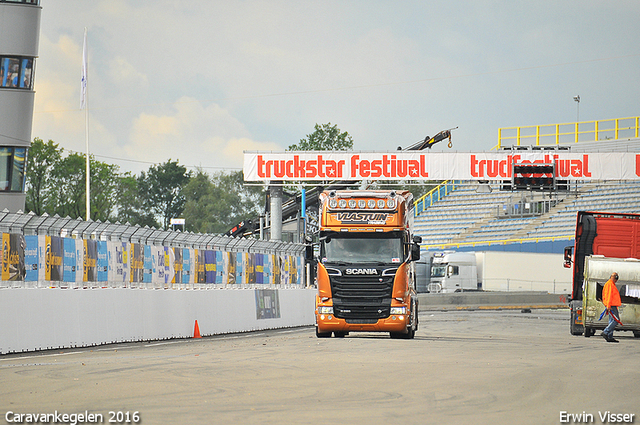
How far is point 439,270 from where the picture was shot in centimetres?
5981

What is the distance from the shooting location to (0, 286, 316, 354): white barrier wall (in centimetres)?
1706

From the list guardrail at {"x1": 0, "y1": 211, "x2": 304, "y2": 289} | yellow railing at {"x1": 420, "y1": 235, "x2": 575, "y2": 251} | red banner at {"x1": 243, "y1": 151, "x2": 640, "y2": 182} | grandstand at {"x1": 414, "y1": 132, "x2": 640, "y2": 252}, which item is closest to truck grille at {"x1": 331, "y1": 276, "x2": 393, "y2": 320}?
guardrail at {"x1": 0, "y1": 211, "x2": 304, "y2": 289}

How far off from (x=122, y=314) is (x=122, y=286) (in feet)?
4.25

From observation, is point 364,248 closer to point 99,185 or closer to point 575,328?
point 575,328

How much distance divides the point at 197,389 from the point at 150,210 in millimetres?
126368

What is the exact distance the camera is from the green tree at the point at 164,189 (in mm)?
133875

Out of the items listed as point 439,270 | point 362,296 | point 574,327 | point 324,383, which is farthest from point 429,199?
point 324,383

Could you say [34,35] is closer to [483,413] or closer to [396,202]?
[396,202]

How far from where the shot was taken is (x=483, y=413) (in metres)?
9.16

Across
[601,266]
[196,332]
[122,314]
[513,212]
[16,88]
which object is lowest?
[196,332]

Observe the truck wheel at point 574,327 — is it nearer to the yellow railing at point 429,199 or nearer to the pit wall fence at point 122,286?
the pit wall fence at point 122,286

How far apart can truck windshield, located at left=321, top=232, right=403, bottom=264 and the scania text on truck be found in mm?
6071

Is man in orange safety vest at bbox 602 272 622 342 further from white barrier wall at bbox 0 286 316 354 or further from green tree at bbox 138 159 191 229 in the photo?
green tree at bbox 138 159 191 229

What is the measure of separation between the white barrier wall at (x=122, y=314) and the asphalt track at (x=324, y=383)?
19.1 inches
